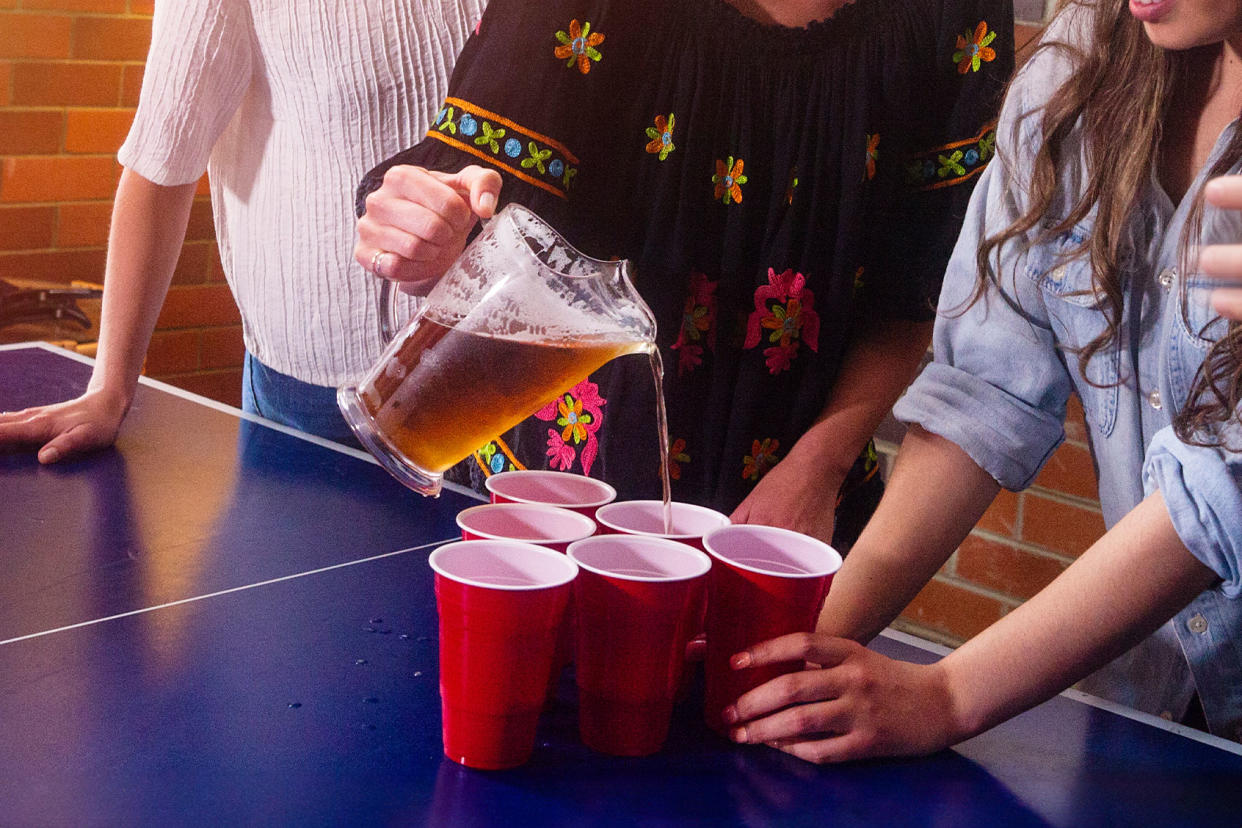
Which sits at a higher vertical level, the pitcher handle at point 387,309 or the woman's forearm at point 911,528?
the pitcher handle at point 387,309

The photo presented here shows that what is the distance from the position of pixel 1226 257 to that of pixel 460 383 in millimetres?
531

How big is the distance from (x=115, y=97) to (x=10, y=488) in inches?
104

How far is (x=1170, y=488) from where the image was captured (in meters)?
0.92

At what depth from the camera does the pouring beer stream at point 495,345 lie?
939 millimetres

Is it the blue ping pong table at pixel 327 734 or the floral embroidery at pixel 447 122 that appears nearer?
the blue ping pong table at pixel 327 734

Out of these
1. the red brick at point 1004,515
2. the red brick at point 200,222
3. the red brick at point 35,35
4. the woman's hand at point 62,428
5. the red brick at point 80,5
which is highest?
the red brick at point 80,5

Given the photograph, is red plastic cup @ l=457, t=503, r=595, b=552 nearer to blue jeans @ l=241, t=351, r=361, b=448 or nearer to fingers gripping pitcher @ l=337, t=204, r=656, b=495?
fingers gripping pitcher @ l=337, t=204, r=656, b=495


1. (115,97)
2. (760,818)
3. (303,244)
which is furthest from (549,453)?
(115,97)

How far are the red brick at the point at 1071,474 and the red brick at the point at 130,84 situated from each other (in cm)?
277

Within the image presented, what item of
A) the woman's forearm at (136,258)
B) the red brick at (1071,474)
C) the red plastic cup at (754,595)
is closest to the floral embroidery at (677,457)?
the red plastic cup at (754,595)

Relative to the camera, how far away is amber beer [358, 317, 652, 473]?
0.95 m

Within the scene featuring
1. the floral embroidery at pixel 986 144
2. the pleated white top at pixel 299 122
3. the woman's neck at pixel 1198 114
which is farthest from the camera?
the pleated white top at pixel 299 122

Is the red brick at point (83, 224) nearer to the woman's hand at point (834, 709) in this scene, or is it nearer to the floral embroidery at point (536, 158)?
the floral embroidery at point (536, 158)

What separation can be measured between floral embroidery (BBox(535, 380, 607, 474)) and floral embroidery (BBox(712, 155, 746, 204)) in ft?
0.87
